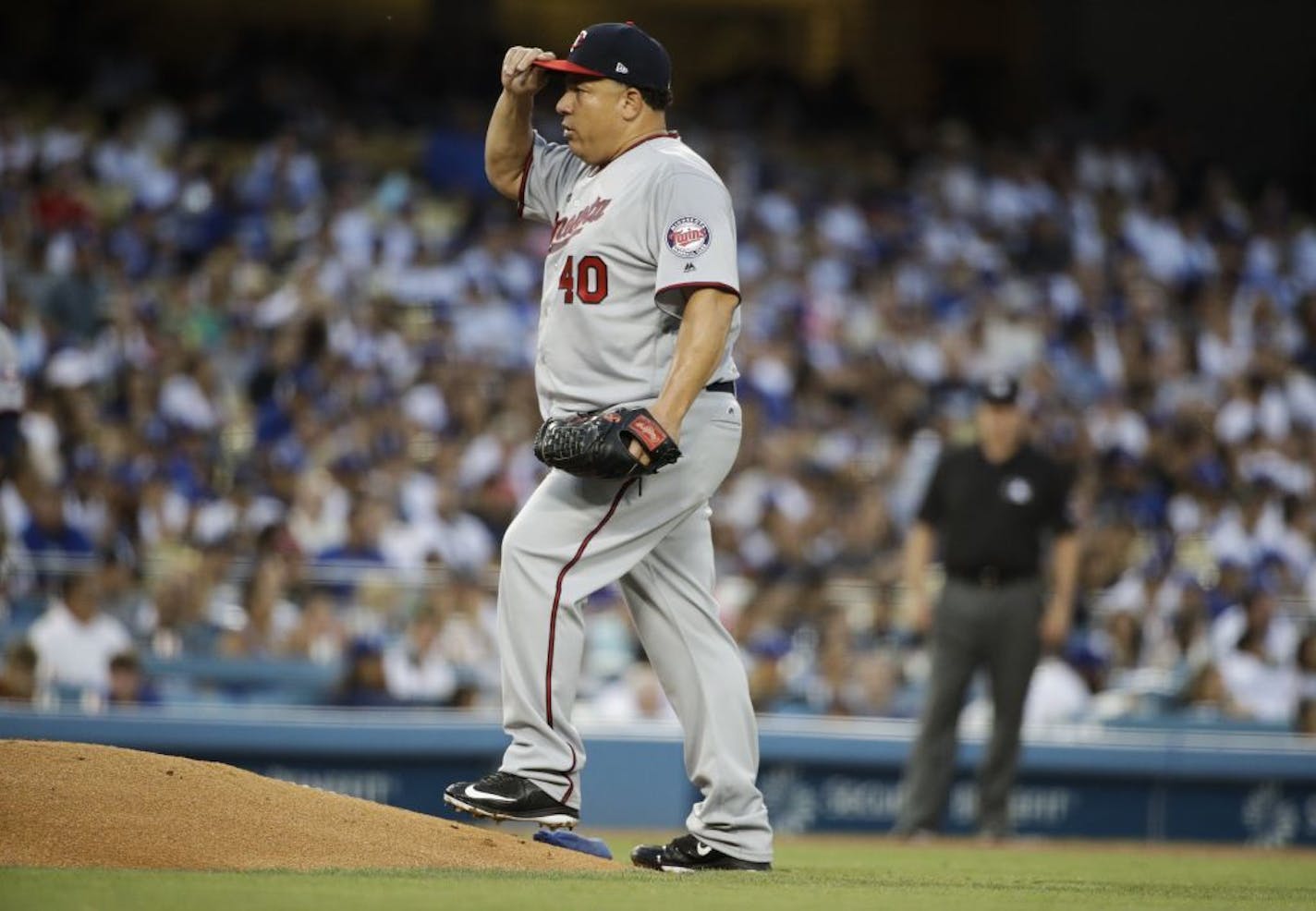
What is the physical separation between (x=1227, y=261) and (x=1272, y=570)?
20.2ft

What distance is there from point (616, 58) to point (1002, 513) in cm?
446

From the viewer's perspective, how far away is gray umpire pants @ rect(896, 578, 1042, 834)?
875cm

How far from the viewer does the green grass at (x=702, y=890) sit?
12.8 ft

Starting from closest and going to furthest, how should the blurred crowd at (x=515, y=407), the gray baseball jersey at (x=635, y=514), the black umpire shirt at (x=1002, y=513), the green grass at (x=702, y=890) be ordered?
the green grass at (x=702, y=890), the gray baseball jersey at (x=635, y=514), the black umpire shirt at (x=1002, y=513), the blurred crowd at (x=515, y=407)

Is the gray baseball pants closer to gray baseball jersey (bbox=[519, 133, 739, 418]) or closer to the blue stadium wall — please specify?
gray baseball jersey (bbox=[519, 133, 739, 418])

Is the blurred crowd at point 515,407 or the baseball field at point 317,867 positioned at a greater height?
the blurred crowd at point 515,407

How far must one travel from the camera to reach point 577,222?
203 inches

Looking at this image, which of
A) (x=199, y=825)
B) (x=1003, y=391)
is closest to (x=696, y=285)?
(x=199, y=825)

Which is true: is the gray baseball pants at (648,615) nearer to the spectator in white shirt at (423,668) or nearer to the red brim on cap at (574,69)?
the red brim on cap at (574,69)

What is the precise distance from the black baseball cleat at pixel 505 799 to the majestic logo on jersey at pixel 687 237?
1.39m

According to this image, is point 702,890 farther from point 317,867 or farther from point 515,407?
point 515,407

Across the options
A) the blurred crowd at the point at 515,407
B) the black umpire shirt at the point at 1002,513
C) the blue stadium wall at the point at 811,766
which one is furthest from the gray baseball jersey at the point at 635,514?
the blurred crowd at the point at 515,407

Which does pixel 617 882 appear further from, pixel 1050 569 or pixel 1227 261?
pixel 1227 261

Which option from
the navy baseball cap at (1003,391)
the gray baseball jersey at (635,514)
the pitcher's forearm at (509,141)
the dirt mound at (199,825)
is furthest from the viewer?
the navy baseball cap at (1003,391)
